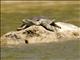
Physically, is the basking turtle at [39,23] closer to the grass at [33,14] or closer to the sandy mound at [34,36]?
the sandy mound at [34,36]

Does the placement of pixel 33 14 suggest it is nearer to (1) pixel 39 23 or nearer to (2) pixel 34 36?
(1) pixel 39 23

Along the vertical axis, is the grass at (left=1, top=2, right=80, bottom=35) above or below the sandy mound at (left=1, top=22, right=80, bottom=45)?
below

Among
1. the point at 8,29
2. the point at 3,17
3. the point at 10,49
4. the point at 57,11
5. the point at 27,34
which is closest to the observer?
the point at 10,49

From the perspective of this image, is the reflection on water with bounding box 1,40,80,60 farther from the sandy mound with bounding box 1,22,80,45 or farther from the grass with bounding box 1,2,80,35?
the grass with bounding box 1,2,80,35

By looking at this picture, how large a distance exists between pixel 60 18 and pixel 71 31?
3788 millimetres

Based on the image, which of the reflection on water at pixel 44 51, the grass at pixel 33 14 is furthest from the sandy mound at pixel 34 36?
the grass at pixel 33 14

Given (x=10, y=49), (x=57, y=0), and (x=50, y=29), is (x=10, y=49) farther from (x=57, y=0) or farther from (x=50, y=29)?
(x=57, y=0)

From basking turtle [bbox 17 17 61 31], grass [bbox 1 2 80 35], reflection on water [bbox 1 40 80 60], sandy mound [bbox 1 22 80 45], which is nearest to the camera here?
reflection on water [bbox 1 40 80 60]

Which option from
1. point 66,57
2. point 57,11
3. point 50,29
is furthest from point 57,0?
point 66,57

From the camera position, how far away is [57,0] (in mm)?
20766

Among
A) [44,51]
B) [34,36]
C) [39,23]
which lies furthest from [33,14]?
[44,51]

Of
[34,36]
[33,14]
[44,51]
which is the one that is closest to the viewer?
[44,51]

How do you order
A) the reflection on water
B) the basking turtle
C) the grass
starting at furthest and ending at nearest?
the grass
the basking turtle
the reflection on water

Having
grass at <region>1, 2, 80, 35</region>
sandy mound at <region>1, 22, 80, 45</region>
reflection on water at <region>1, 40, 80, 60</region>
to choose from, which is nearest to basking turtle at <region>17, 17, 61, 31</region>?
sandy mound at <region>1, 22, 80, 45</region>
